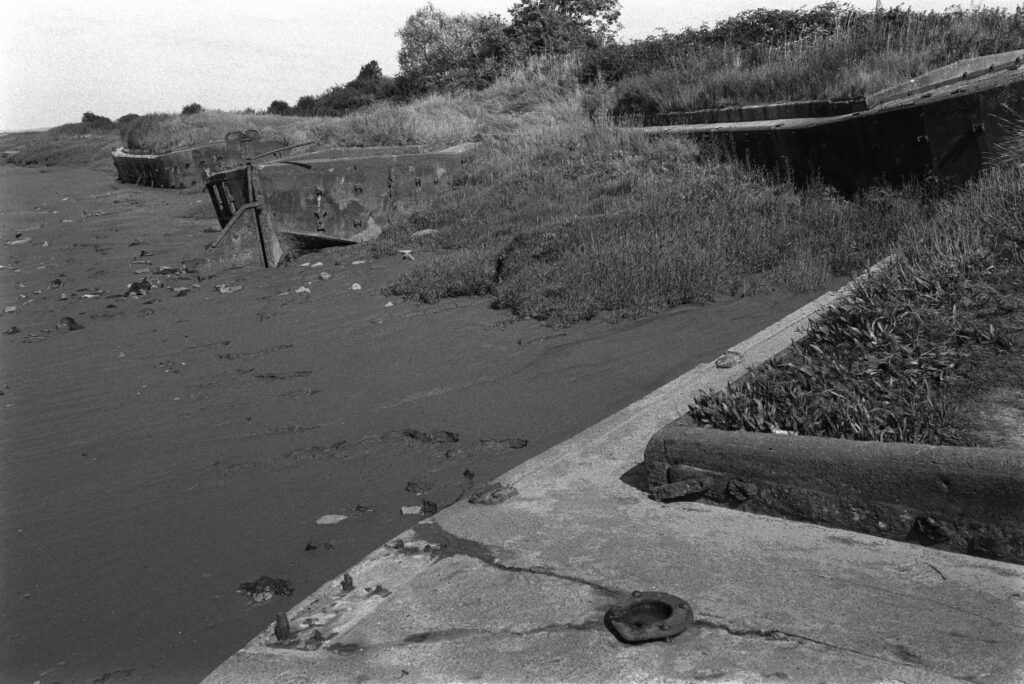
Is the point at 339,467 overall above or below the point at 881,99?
below

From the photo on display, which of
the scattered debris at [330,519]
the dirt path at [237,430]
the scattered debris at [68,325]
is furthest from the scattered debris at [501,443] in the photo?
the scattered debris at [68,325]

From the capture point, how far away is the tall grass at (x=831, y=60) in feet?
38.1

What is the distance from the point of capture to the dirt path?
151 inches

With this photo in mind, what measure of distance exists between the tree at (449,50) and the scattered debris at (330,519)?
63.8 ft

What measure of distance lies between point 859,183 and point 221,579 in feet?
27.1

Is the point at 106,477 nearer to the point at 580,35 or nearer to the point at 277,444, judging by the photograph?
the point at 277,444

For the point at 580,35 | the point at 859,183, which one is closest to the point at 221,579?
the point at 859,183

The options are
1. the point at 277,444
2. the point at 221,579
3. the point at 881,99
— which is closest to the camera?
the point at 221,579

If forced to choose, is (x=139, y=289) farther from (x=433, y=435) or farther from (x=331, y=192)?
(x=433, y=435)

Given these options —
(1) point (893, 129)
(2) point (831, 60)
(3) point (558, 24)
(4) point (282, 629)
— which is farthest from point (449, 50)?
(4) point (282, 629)

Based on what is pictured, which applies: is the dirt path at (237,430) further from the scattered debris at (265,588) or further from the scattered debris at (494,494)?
the scattered debris at (494,494)

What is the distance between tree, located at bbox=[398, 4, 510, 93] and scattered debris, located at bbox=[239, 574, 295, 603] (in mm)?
20084

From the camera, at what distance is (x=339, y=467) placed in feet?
16.8

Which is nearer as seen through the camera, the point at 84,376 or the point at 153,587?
the point at 153,587
